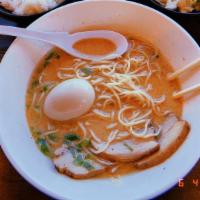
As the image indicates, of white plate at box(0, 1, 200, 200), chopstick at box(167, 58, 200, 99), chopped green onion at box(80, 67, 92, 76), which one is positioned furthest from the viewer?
chopped green onion at box(80, 67, 92, 76)

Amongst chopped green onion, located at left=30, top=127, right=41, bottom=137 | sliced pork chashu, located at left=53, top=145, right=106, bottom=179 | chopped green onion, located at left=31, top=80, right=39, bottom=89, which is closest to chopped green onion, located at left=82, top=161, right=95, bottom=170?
sliced pork chashu, located at left=53, top=145, right=106, bottom=179

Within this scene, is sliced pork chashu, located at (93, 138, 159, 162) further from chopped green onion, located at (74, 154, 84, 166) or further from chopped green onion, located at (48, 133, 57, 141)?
chopped green onion, located at (48, 133, 57, 141)

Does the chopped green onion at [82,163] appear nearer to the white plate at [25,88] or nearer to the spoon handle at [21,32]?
the white plate at [25,88]

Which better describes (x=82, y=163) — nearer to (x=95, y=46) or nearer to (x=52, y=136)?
(x=52, y=136)

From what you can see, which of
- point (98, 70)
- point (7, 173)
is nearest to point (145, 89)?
point (98, 70)

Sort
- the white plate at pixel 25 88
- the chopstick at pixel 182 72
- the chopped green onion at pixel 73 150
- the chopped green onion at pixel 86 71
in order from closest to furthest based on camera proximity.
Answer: the white plate at pixel 25 88 → the chopped green onion at pixel 73 150 → the chopstick at pixel 182 72 → the chopped green onion at pixel 86 71

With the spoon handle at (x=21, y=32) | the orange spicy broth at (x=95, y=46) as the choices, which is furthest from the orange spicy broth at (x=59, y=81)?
the spoon handle at (x=21, y=32)

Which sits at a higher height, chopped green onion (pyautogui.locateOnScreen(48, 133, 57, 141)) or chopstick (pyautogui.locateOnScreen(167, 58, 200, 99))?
chopstick (pyautogui.locateOnScreen(167, 58, 200, 99))
